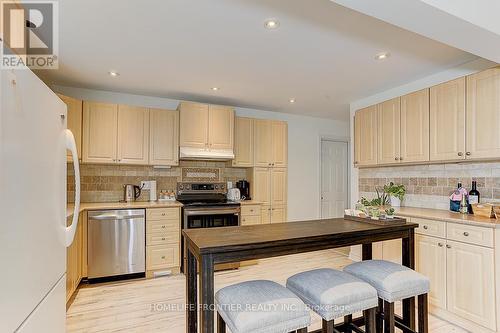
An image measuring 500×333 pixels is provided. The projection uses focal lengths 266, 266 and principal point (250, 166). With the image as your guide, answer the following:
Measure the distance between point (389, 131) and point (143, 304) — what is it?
11.8 feet

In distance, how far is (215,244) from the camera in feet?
4.74

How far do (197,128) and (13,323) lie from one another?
3.21 meters

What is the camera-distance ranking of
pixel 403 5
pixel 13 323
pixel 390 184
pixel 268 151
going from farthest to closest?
pixel 268 151, pixel 390 184, pixel 403 5, pixel 13 323

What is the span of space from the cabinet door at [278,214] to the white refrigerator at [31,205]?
129 inches

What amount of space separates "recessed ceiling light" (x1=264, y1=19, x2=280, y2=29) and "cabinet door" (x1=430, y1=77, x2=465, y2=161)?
2.02 meters

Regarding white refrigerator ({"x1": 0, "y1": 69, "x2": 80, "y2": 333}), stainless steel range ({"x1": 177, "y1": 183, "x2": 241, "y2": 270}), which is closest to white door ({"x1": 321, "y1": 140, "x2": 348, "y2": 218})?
stainless steel range ({"x1": 177, "y1": 183, "x2": 241, "y2": 270})

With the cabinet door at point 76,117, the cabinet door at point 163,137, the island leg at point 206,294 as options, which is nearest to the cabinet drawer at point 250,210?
the cabinet door at point 163,137

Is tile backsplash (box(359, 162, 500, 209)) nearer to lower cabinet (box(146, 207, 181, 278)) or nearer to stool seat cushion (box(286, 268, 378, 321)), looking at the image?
stool seat cushion (box(286, 268, 378, 321))

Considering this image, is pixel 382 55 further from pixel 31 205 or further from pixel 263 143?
pixel 31 205

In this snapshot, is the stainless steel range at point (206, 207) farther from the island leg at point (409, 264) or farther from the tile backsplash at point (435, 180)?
the island leg at point (409, 264)

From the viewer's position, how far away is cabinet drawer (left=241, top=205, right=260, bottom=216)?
4.02 metres

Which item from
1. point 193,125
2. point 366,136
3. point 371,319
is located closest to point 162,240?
point 193,125

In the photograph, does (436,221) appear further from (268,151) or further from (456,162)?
(268,151)

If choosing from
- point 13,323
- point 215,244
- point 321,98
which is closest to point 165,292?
point 215,244
